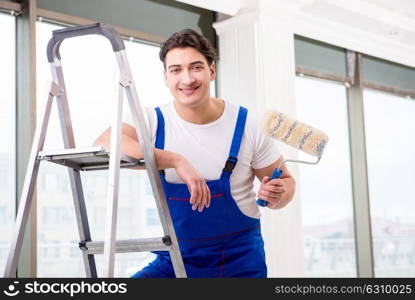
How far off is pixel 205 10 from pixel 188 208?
243 cm

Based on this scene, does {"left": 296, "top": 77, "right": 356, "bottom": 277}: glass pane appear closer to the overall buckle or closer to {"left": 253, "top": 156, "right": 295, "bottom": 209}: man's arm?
{"left": 253, "top": 156, "right": 295, "bottom": 209}: man's arm

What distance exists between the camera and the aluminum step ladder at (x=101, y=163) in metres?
1.63

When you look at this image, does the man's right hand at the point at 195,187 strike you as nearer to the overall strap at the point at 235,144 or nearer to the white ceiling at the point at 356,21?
the overall strap at the point at 235,144

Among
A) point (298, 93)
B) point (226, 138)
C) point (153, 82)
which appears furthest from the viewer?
point (298, 93)

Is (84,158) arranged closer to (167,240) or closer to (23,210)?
(23,210)

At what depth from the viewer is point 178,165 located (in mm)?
1799

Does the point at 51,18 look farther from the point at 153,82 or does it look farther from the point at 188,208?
the point at 188,208

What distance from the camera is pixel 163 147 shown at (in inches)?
81.5

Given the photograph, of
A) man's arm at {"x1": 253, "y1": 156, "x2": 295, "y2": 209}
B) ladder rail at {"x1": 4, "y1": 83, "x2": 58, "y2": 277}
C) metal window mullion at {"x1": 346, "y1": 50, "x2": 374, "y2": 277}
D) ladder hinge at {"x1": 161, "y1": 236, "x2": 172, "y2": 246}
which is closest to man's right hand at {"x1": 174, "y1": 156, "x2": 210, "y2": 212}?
ladder hinge at {"x1": 161, "y1": 236, "x2": 172, "y2": 246}

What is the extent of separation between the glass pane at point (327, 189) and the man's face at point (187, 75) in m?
2.72

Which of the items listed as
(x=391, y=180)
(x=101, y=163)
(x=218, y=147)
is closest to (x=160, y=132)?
(x=218, y=147)

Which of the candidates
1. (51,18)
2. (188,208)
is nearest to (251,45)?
(51,18)

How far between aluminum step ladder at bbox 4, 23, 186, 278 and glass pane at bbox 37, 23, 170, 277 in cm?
130

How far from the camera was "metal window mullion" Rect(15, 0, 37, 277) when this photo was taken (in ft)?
10.2
